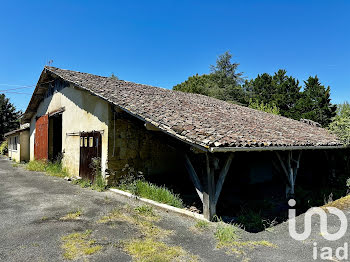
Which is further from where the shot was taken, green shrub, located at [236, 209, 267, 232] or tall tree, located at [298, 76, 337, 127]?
tall tree, located at [298, 76, 337, 127]

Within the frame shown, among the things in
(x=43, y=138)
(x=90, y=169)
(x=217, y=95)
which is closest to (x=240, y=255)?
(x=90, y=169)

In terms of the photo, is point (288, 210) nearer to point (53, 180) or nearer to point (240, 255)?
point (240, 255)

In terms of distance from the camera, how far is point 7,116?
107 ft

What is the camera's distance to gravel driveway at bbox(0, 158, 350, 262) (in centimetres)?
377

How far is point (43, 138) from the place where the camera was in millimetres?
13438

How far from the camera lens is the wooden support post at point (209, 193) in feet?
17.7

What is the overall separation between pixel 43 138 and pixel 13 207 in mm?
8211

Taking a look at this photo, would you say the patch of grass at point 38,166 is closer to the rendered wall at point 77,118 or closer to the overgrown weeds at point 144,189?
the rendered wall at point 77,118

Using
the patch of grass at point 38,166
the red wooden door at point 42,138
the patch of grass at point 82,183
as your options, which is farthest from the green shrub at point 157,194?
the red wooden door at point 42,138

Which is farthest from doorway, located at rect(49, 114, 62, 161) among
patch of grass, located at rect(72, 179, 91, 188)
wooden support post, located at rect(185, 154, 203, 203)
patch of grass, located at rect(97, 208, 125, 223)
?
wooden support post, located at rect(185, 154, 203, 203)

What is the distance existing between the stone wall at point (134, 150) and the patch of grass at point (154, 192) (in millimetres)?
847

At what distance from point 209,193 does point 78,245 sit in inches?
115

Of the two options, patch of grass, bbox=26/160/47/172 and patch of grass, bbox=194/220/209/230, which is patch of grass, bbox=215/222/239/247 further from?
patch of grass, bbox=26/160/47/172

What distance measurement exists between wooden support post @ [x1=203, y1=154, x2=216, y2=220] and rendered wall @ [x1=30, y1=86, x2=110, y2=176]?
417 cm
